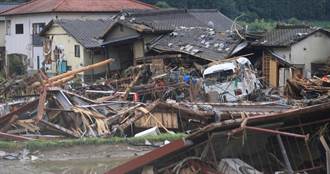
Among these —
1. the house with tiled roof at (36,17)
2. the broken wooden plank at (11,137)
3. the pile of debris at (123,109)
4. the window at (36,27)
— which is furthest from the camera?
the window at (36,27)

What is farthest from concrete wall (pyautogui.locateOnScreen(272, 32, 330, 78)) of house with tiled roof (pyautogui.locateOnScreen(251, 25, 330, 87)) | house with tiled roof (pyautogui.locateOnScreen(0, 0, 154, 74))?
house with tiled roof (pyautogui.locateOnScreen(0, 0, 154, 74))

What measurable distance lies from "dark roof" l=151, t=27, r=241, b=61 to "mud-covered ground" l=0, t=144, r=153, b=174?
40.7 ft

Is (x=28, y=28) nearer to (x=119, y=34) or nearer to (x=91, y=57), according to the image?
(x=91, y=57)

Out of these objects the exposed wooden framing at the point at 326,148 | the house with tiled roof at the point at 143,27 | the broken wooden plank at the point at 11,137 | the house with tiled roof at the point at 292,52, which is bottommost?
the broken wooden plank at the point at 11,137

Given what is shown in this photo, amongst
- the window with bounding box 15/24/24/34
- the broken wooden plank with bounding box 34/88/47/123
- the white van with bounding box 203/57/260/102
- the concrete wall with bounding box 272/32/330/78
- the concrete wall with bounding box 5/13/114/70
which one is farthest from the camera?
the window with bounding box 15/24/24/34

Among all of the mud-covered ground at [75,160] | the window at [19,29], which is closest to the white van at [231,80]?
the mud-covered ground at [75,160]

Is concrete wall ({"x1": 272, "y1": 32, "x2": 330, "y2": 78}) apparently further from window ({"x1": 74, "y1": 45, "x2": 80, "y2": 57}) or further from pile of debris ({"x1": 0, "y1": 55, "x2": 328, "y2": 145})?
window ({"x1": 74, "y1": 45, "x2": 80, "y2": 57})

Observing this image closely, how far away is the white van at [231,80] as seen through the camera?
2345 centimetres

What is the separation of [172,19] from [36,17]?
15.0 meters

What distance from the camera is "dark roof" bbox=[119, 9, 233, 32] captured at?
111 feet

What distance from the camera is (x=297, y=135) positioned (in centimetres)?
608

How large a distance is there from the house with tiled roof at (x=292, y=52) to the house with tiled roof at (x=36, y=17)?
20.6 m

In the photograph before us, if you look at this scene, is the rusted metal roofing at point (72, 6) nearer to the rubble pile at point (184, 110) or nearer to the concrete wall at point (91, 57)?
the concrete wall at point (91, 57)

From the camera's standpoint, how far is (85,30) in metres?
38.7
